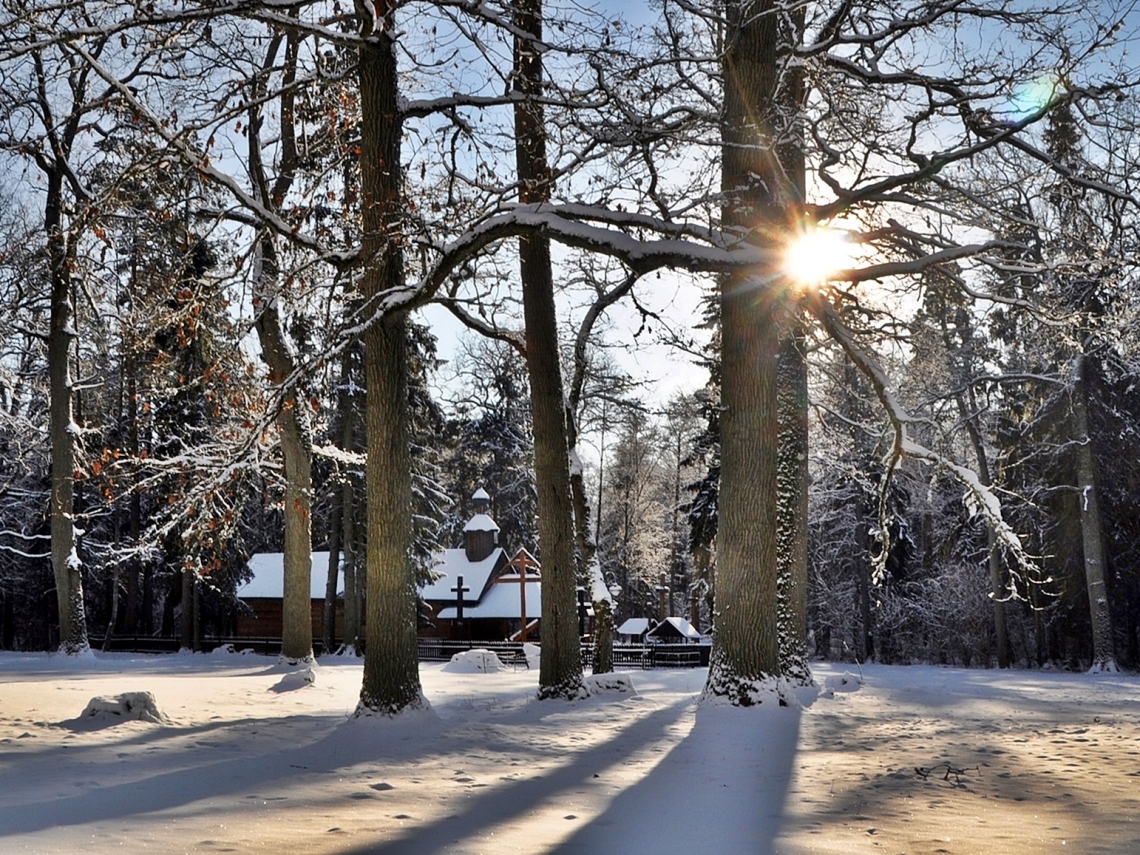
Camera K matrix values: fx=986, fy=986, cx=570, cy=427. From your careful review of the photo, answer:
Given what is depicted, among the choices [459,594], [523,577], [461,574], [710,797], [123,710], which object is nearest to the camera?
[710,797]

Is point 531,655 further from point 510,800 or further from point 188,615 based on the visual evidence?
point 510,800

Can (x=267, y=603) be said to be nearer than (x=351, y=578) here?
No

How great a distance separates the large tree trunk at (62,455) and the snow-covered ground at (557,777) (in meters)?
9.67

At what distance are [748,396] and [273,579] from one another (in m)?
33.1

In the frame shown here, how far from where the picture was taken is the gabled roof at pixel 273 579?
3825 cm

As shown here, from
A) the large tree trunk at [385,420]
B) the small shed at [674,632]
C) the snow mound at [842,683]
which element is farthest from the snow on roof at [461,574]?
the large tree trunk at [385,420]

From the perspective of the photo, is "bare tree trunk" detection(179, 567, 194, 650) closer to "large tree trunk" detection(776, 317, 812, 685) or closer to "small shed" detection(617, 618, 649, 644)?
"small shed" detection(617, 618, 649, 644)

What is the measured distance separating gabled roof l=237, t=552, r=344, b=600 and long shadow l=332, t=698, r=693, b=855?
29850mm

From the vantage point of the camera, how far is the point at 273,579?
40.0 m

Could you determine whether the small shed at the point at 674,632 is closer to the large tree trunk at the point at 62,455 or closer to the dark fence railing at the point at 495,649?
the dark fence railing at the point at 495,649

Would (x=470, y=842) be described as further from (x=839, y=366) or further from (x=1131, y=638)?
(x=1131, y=638)

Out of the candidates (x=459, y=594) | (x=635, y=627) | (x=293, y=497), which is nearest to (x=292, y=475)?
(x=293, y=497)

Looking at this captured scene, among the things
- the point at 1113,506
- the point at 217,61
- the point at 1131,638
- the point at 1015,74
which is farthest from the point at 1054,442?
the point at 217,61

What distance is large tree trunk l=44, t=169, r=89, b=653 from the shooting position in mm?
21750
